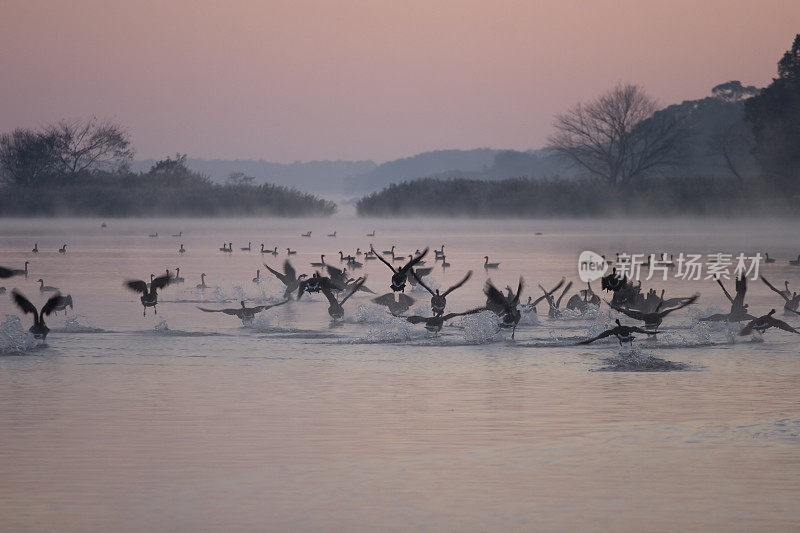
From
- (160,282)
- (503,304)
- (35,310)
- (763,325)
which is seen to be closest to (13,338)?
(35,310)

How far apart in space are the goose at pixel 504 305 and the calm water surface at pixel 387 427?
10.9 inches

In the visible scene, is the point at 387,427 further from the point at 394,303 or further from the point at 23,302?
the point at 394,303

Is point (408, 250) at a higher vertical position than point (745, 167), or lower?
lower

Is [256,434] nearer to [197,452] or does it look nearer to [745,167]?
[197,452]

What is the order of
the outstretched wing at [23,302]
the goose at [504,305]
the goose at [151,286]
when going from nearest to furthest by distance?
the goose at [504,305], the outstretched wing at [23,302], the goose at [151,286]

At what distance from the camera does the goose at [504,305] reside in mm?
16328

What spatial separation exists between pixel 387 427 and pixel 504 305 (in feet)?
20.0

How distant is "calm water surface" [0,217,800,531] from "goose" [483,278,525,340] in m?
0.28

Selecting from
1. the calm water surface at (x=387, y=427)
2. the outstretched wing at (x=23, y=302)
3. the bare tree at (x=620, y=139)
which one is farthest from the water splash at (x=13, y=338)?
the bare tree at (x=620, y=139)

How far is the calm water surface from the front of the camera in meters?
8.30

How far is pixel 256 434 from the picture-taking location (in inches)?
423

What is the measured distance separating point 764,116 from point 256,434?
5866cm

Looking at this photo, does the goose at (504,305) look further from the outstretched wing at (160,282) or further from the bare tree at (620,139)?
the bare tree at (620,139)


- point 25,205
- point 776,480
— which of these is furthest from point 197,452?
point 25,205
